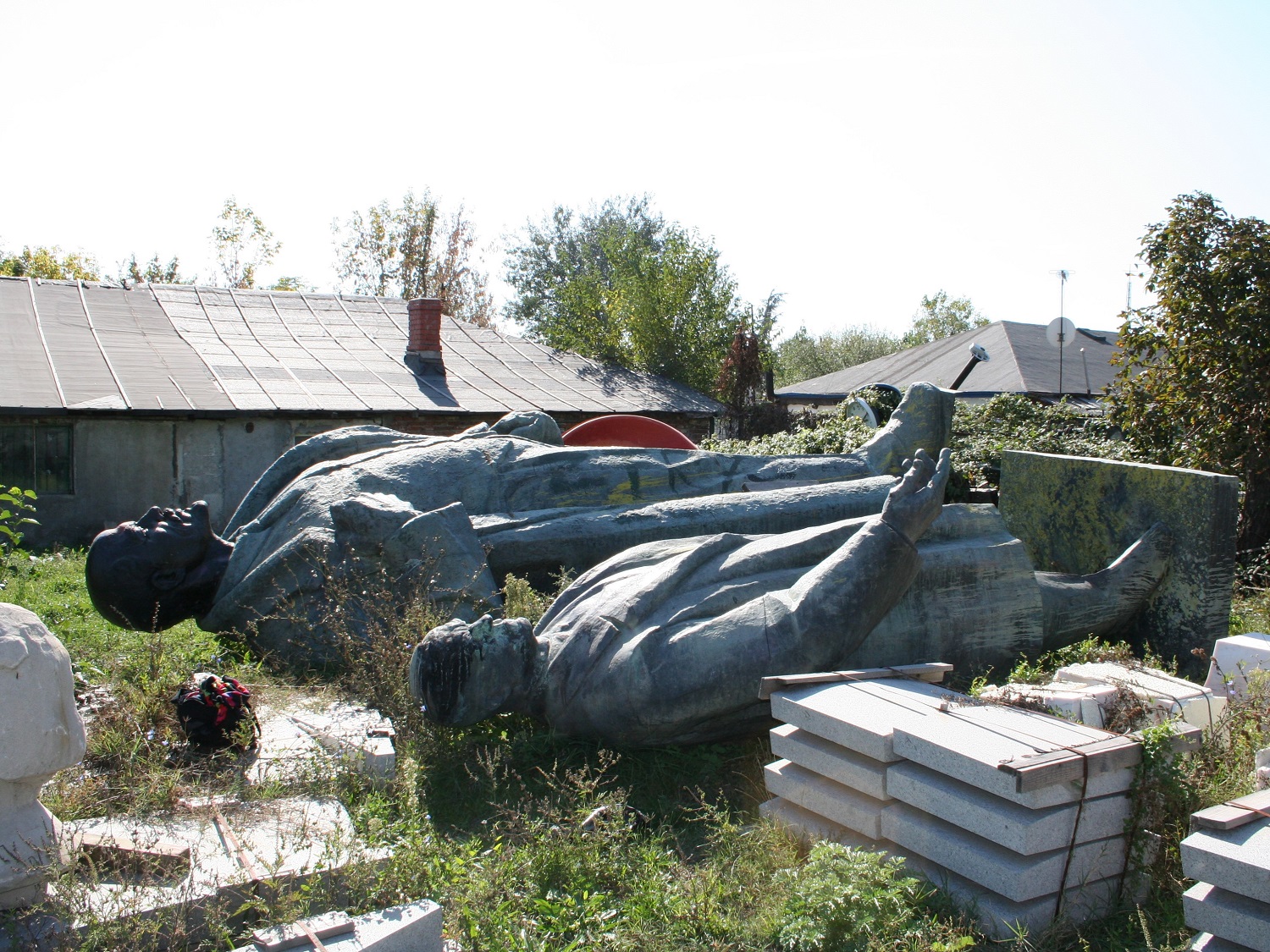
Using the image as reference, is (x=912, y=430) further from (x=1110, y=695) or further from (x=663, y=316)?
(x=663, y=316)

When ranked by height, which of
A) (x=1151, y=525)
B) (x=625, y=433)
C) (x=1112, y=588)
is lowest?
(x=1112, y=588)

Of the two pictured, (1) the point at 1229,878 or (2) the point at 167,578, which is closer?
(1) the point at 1229,878

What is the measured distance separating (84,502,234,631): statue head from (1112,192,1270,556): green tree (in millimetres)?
7961

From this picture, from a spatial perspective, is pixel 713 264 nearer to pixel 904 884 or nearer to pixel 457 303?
pixel 457 303

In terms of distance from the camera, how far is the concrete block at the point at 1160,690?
3.77 m

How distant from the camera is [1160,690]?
4.03m

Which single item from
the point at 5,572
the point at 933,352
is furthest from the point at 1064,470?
the point at 933,352

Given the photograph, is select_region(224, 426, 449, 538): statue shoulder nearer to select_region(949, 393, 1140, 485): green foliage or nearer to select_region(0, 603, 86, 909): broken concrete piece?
select_region(0, 603, 86, 909): broken concrete piece

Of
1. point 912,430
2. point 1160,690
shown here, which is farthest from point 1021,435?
point 1160,690

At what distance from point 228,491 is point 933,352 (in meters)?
18.0

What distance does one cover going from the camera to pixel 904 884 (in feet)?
8.82

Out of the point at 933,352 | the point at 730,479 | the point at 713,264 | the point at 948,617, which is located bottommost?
the point at 948,617

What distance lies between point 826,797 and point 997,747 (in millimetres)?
634

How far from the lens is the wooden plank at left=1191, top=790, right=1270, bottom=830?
2.55m
